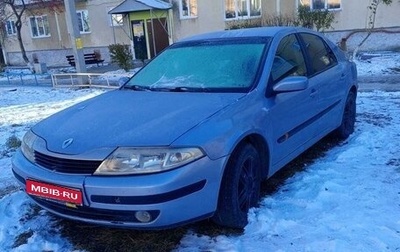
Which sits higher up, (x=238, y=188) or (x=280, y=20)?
(x=280, y=20)

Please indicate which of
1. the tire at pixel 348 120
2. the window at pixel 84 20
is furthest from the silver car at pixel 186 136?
the window at pixel 84 20

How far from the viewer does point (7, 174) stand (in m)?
4.81

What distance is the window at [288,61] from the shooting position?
3.73m

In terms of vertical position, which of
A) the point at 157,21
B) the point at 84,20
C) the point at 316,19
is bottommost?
the point at 316,19

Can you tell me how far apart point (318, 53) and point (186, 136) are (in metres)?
2.51

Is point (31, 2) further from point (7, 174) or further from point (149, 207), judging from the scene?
point (149, 207)

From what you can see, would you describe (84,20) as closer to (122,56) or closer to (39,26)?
(39,26)

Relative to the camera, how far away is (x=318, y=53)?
4.61 meters

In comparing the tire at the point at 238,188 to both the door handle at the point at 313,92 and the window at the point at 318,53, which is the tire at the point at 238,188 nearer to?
the door handle at the point at 313,92

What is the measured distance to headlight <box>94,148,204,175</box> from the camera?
2.64 metres

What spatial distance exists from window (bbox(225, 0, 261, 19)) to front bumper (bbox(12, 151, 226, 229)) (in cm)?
1765

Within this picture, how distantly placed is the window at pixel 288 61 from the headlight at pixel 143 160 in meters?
1.36

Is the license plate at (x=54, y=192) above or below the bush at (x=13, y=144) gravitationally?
above

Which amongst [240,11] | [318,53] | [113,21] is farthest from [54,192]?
[113,21]
